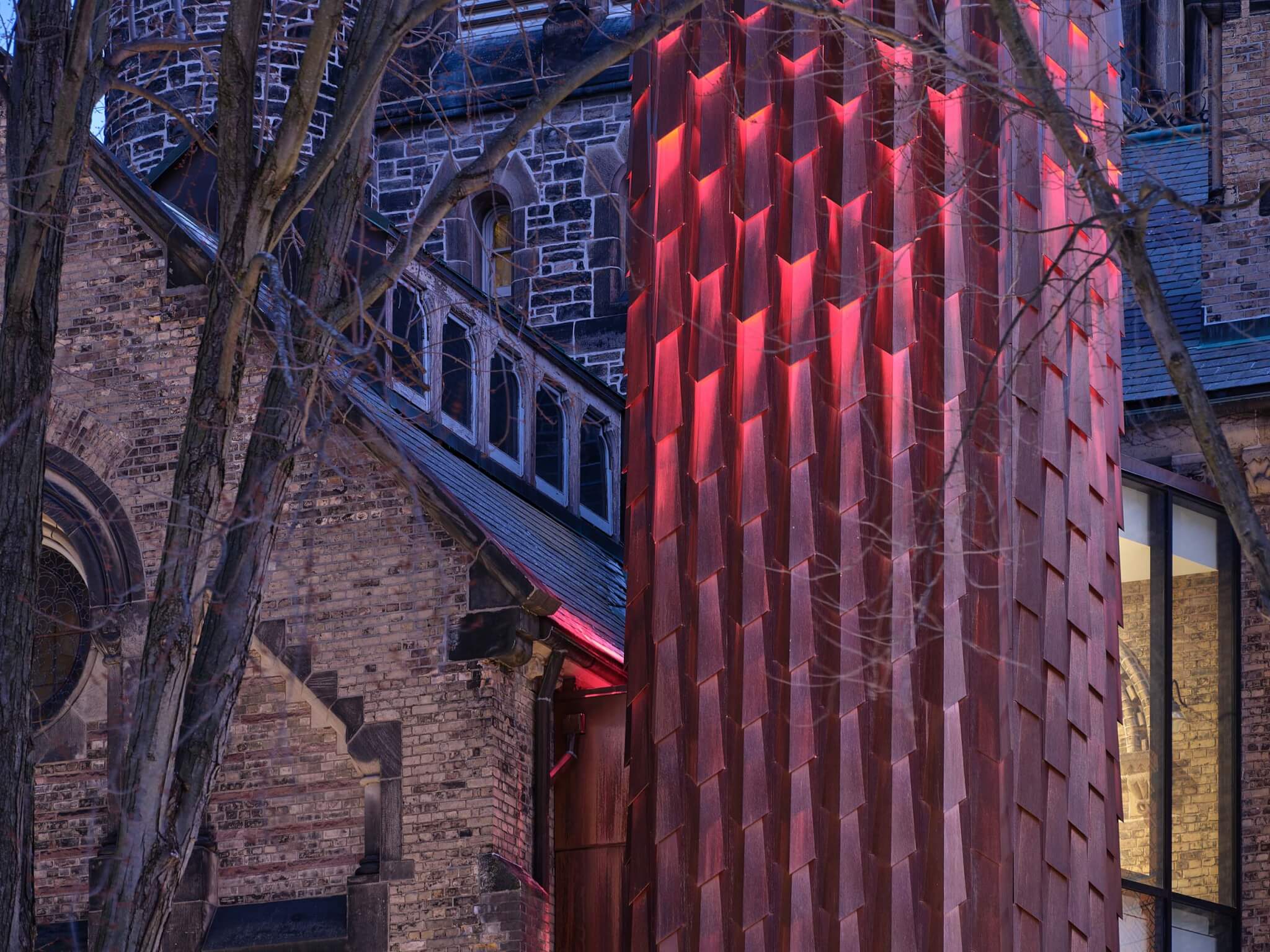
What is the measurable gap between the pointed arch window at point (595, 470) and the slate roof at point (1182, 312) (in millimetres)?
4786

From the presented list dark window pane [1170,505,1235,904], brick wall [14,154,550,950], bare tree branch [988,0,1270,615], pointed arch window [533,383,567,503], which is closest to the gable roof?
brick wall [14,154,550,950]

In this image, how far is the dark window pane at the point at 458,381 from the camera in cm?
1845

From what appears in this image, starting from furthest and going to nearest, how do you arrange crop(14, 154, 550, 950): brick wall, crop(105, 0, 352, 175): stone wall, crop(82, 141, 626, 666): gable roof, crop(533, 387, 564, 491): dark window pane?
1. crop(105, 0, 352, 175): stone wall
2. crop(533, 387, 564, 491): dark window pane
3. crop(82, 141, 626, 666): gable roof
4. crop(14, 154, 550, 950): brick wall

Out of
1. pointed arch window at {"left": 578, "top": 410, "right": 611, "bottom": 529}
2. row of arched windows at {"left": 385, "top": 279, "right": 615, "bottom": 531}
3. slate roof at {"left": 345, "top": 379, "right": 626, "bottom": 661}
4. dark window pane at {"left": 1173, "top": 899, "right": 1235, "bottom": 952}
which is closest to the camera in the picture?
Answer: slate roof at {"left": 345, "top": 379, "right": 626, "bottom": 661}

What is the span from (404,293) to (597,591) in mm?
3398

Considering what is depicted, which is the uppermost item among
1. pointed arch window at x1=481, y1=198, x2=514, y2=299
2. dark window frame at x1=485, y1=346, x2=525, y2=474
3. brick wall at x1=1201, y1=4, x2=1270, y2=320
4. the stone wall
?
the stone wall

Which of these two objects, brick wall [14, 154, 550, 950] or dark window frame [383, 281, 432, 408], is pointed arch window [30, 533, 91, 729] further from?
dark window frame [383, 281, 432, 408]

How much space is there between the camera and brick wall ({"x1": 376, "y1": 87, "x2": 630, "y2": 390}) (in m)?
23.2

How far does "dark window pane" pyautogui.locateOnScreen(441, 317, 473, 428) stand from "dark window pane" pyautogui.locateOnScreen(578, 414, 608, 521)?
1492 mm

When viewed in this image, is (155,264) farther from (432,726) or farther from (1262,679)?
(1262,679)

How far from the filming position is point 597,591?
16.8 meters

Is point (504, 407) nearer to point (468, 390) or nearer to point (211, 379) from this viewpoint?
point (468, 390)

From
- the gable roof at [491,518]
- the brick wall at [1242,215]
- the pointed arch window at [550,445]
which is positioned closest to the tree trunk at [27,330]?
the gable roof at [491,518]

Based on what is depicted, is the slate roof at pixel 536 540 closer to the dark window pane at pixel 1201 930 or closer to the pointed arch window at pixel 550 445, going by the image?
the pointed arch window at pixel 550 445
